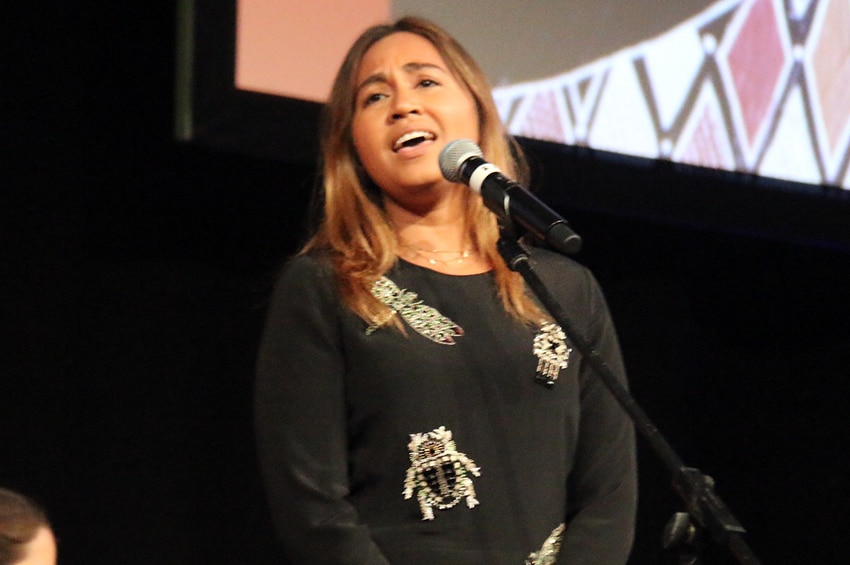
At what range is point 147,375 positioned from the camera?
2.72 metres

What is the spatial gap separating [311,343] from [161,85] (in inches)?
43.2

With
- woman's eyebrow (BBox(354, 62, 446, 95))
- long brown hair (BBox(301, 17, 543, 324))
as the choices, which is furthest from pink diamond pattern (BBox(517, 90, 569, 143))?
woman's eyebrow (BBox(354, 62, 446, 95))

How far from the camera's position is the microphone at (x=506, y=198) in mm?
1533

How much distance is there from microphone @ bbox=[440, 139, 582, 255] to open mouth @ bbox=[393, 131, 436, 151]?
0.19 metres

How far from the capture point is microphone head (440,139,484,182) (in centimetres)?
180

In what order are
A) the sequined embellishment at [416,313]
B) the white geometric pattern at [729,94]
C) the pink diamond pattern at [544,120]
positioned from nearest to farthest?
the sequined embellishment at [416,313] < the pink diamond pattern at [544,120] < the white geometric pattern at [729,94]

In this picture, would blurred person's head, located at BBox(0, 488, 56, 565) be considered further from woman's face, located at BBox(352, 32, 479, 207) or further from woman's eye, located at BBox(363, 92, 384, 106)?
woman's eye, located at BBox(363, 92, 384, 106)

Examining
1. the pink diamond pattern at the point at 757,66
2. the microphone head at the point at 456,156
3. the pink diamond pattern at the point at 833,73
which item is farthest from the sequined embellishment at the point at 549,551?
the pink diamond pattern at the point at 833,73

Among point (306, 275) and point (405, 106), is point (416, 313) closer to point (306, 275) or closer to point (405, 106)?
point (306, 275)

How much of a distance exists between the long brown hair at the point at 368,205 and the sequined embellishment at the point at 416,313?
0.07 feet

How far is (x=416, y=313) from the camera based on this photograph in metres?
1.92

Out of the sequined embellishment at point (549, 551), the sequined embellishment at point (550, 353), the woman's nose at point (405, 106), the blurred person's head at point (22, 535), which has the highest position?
the woman's nose at point (405, 106)

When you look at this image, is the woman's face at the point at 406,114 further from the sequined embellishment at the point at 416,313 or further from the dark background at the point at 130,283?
the dark background at the point at 130,283

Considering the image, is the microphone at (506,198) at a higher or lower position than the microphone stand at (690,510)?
higher
